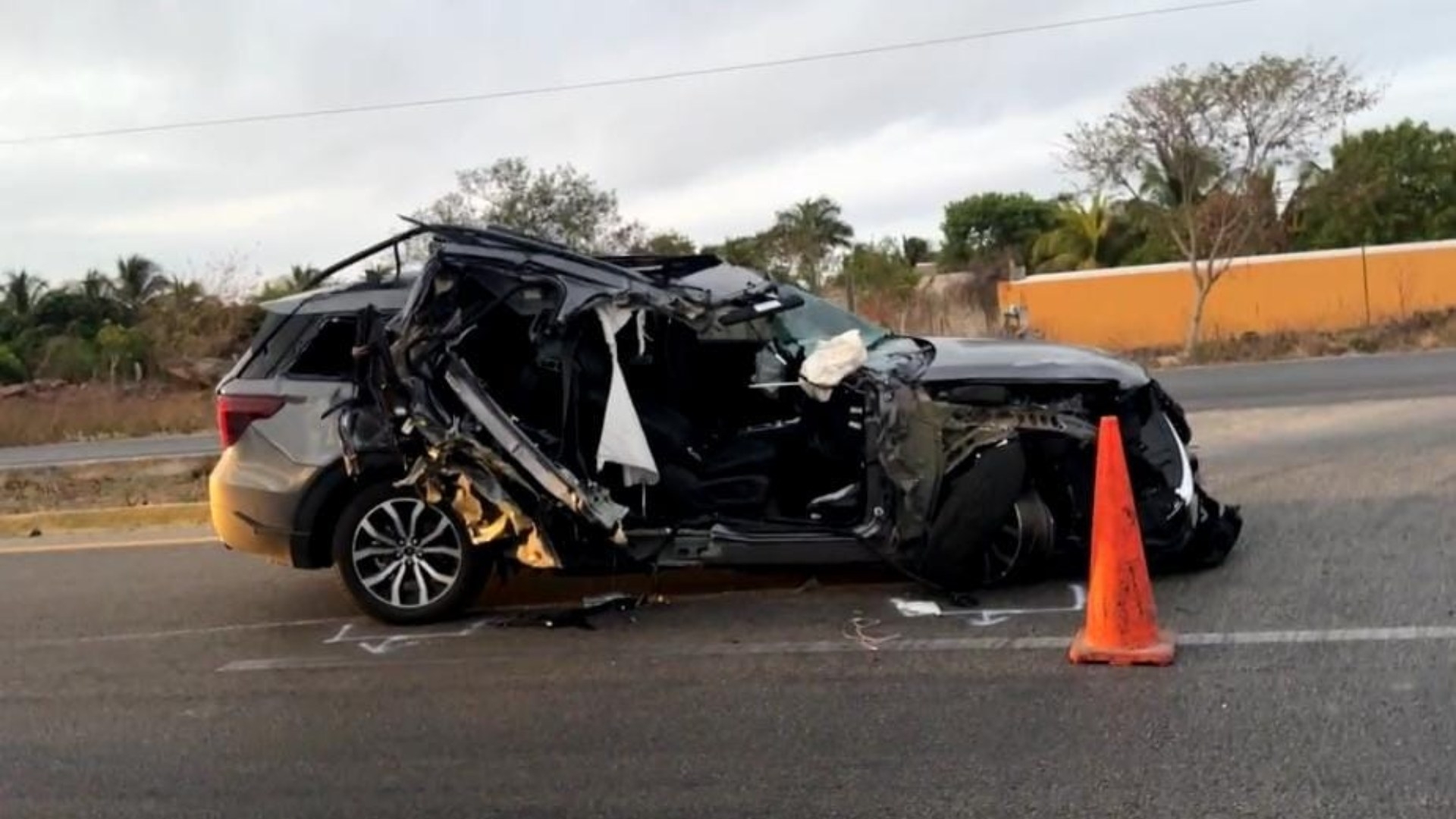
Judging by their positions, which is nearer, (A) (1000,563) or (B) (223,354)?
(A) (1000,563)

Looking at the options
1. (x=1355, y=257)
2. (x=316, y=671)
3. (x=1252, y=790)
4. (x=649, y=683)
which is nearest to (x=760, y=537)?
(x=649, y=683)

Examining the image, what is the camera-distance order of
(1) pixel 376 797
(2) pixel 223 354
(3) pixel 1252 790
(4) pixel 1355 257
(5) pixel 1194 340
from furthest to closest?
(2) pixel 223 354, (4) pixel 1355 257, (5) pixel 1194 340, (1) pixel 376 797, (3) pixel 1252 790

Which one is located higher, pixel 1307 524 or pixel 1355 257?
pixel 1355 257

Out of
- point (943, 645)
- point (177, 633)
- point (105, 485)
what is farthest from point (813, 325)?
point (105, 485)

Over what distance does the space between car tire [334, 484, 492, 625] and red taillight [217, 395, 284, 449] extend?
644 mm

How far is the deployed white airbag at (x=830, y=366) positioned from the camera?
670cm

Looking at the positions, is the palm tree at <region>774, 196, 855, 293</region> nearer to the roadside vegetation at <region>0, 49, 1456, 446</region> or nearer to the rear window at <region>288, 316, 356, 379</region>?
the roadside vegetation at <region>0, 49, 1456, 446</region>

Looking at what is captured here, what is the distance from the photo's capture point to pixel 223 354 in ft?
144

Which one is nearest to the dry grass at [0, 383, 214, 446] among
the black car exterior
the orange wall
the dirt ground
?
the orange wall

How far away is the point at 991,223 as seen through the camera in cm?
6519

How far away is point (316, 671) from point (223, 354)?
3983 cm

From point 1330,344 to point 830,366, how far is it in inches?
927

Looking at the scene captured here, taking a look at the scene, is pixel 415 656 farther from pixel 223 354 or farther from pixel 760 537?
pixel 223 354

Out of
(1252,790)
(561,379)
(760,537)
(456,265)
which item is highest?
(456,265)
